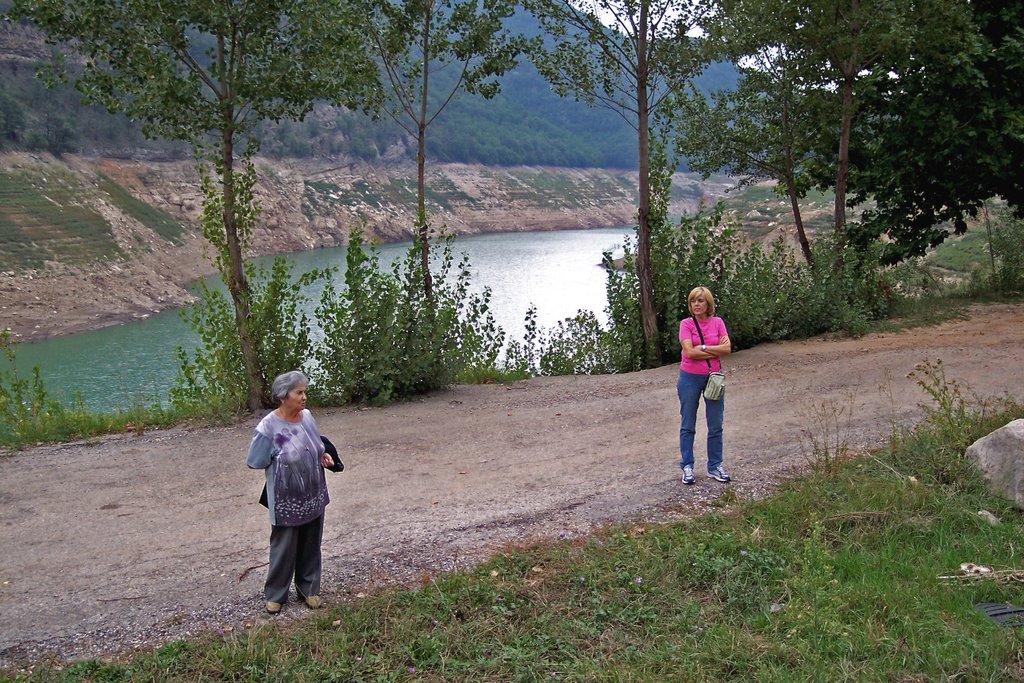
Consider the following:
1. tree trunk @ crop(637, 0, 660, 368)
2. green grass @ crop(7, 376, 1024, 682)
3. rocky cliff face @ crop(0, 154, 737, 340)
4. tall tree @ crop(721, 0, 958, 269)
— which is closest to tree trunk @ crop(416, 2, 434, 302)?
rocky cliff face @ crop(0, 154, 737, 340)

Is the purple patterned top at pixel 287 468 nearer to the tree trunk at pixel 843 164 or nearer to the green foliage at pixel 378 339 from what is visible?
the green foliage at pixel 378 339

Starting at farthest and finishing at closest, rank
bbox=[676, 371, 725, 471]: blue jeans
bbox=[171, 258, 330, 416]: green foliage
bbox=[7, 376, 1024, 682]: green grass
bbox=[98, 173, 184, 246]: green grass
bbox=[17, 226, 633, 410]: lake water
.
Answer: bbox=[98, 173, 184, 246]: green grass
bbox=[17, 226, 633, 410]: lake water
bbox=[171, 258, 330, 416]: green foliage
bbox=[676, 371, 725, 471]: blue jeans
bbox=[7, 376, 1024, 682]: green grass

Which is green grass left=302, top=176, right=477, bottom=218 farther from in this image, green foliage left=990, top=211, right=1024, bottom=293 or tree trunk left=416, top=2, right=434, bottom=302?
tree trunk left=416, top=2, right=434, bottom=302

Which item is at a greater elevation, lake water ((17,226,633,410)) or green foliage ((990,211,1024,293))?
green foliage ((990,211,1024,293))

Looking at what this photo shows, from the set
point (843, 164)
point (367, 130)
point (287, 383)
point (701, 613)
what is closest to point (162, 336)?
point (843, 164)

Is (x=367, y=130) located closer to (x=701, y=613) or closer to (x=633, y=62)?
(x=633, y=62)

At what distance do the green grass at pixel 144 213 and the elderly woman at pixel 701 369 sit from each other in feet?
152

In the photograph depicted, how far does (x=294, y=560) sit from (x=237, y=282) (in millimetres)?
6406

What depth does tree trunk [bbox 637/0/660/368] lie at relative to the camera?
13.6 m

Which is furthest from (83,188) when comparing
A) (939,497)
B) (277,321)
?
(939,497)

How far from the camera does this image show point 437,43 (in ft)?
46.6

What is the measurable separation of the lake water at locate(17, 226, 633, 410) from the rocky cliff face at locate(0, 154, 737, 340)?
2183 mm

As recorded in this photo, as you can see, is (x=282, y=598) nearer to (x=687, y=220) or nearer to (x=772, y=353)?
(x=772, y=353)

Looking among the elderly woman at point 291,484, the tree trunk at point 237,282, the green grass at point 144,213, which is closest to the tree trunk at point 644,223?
the tree trunk at point 237,282
